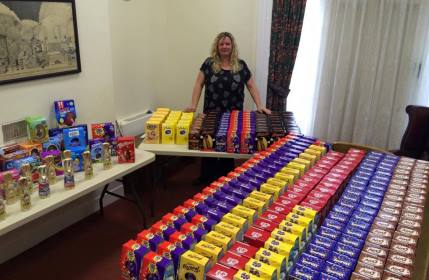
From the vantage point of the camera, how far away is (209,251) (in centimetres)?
124

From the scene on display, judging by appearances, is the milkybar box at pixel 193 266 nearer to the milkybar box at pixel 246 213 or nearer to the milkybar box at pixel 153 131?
the milkybar box at pixel 246 213

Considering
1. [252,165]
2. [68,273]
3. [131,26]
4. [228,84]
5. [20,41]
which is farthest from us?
[131,26]

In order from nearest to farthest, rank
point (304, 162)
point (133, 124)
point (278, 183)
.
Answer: point (278, 183)
point (304, 162)
point (133, 124)

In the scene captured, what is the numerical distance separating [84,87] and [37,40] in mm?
519

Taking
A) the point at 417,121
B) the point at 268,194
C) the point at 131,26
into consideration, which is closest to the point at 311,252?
the point at 268,194

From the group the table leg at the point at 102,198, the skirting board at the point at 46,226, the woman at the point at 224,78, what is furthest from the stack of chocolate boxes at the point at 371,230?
the skirting board at the point at 46,226

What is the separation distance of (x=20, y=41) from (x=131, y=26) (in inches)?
57.1

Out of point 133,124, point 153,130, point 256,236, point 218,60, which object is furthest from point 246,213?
point 133,124

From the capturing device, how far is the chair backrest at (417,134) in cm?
308

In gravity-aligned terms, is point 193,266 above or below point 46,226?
above

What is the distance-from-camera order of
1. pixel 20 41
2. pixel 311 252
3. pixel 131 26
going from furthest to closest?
pixel 131 26 → pixel 20 41 → pixel 311 252

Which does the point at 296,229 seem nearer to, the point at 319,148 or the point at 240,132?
the point at 319,148

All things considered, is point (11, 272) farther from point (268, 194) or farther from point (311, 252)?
point (311, 252)

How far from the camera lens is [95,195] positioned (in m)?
3.24
